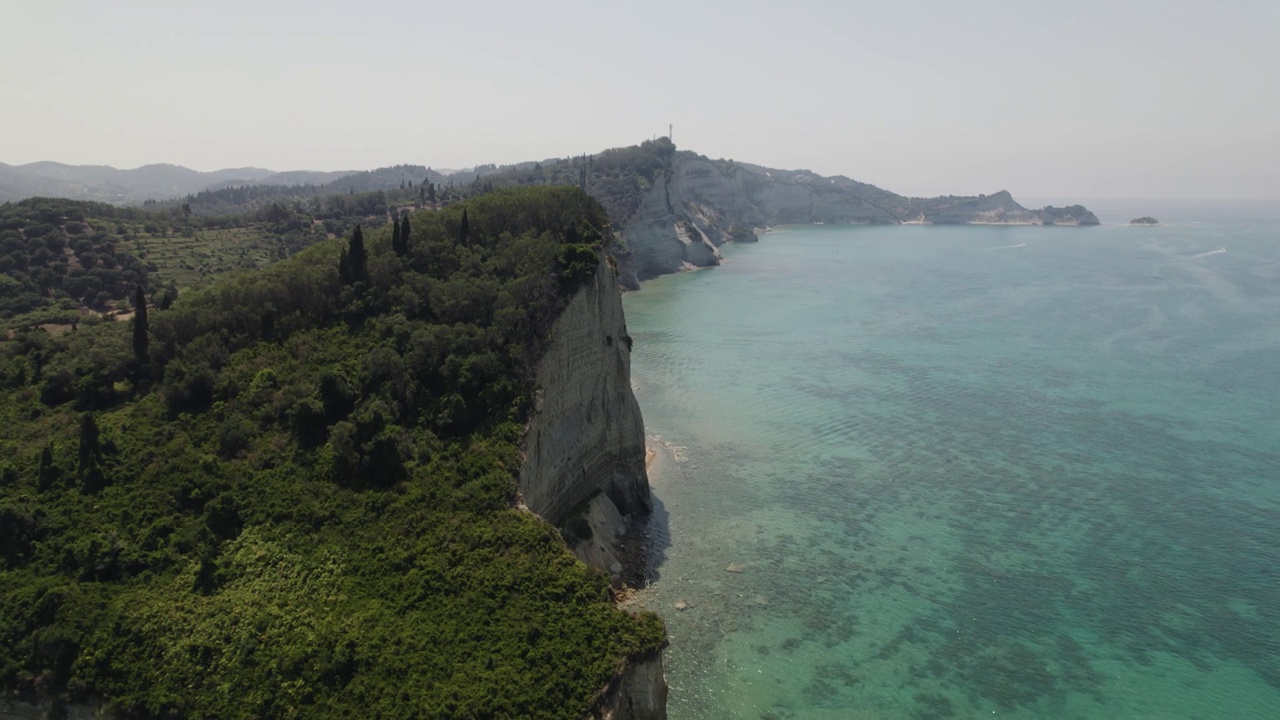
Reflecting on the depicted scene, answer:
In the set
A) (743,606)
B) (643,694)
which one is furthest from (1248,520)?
(643,694)

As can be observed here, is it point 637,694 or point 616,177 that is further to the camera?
point 616,177

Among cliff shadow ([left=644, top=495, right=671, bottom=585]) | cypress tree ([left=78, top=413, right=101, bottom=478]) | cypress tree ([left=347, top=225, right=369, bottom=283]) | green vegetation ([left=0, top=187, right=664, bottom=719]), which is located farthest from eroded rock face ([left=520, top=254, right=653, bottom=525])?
cypress tree ([left=78, top=413, right=101, bottom=478])

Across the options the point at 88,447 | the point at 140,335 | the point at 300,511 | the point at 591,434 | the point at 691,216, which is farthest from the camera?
the point at 691,216

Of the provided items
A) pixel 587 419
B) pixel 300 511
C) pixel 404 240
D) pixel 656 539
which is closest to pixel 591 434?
pixel 587 419

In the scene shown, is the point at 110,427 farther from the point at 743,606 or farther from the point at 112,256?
the point at 112,256

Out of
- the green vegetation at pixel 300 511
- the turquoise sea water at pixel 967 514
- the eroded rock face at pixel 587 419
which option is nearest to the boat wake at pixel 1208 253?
the turquoise sea water at pixel 967 514

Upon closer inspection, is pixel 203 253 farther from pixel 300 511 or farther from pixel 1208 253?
pixel 1208 253

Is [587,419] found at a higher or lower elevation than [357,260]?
lower
